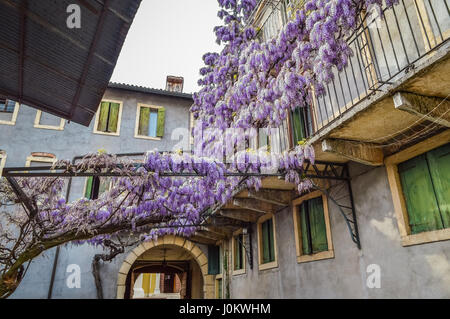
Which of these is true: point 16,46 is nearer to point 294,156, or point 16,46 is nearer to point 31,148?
point 294,156

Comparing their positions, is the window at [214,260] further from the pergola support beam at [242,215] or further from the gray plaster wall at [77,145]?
the pergola support beam at [242,215]

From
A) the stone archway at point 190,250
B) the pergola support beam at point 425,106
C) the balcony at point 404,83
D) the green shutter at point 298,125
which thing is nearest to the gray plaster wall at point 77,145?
the stone archway at point 190,250

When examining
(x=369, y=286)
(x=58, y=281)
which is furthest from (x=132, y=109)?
(x=369, y=286)

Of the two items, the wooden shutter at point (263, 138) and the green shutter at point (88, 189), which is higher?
the wooden shutter at point (263, 138)

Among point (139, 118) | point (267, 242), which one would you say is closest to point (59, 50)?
point (267, 242)

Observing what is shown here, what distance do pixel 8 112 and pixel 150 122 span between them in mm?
5431

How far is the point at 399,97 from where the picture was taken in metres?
3.94

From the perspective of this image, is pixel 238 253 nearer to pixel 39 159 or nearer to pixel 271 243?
pixel 271 243

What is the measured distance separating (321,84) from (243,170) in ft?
7.31

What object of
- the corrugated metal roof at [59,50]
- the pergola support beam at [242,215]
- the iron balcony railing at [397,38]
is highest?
the iron balcony railing at [397,38]

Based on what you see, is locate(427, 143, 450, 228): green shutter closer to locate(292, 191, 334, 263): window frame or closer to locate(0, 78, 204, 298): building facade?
locate(292, 191, 334, 263): window frame

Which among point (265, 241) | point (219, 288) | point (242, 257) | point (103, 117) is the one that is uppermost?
point (103, 117)

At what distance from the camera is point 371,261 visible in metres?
5.41

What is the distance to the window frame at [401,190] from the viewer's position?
4430 mm
